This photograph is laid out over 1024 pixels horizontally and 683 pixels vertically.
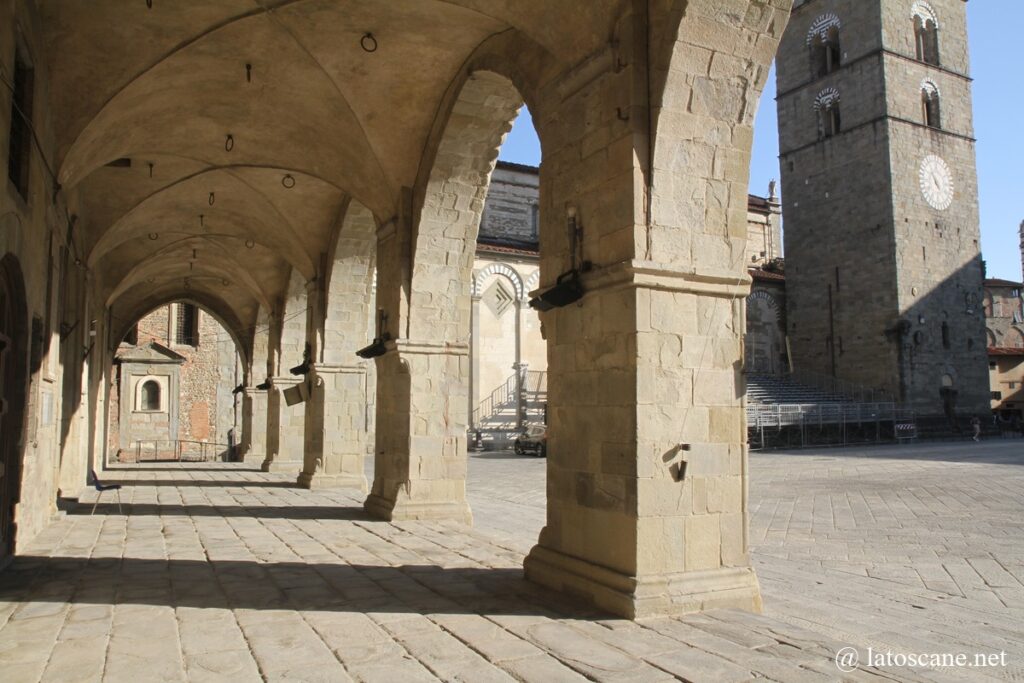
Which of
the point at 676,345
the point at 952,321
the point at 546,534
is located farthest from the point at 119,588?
the point at 952,321

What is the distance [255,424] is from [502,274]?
10.0m

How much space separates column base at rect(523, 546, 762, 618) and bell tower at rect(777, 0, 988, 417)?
27.2 metres

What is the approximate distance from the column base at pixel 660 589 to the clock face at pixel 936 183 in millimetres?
30212

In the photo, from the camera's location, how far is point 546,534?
566 centimetres

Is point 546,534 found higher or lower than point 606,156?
lower

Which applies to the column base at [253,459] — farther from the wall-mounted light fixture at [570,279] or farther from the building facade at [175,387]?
the wall-mounted light fixture at [570,279]

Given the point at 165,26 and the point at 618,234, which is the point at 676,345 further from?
the point at 165,26

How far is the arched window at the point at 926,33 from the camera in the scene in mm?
31219

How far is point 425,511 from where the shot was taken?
8906 millimetres

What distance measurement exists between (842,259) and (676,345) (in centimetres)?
2898

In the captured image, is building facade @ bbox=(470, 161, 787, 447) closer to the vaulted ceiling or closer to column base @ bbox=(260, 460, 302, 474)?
column base @ bbox=(260, 460, 302, 474)

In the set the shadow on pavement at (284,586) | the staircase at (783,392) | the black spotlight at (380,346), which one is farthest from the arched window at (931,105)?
the shadow on pavement at (284,586)

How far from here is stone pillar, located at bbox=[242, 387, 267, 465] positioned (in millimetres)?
20797

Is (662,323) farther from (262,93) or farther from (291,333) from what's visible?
(291,333)
